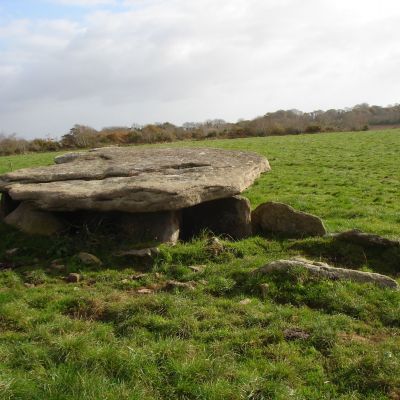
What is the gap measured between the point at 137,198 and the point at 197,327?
3671 mm

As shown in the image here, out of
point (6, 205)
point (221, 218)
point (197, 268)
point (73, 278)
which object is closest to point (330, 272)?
point (197, 268)

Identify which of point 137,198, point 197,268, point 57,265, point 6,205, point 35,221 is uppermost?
point 137,198

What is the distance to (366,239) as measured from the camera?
28.9 ft

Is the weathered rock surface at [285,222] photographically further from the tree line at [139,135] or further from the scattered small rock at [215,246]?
the tree line at [139,135]

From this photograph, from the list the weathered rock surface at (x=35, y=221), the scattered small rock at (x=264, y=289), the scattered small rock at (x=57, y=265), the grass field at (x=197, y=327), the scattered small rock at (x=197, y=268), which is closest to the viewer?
the grass field at (x=197, y=327)

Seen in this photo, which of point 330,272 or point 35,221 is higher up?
point 35,221

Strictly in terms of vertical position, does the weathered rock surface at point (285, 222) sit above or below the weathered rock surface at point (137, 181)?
below

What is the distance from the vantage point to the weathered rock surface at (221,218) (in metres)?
10.1

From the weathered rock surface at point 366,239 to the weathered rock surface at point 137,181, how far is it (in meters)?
2.38

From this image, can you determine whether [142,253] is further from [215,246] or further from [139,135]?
[139,135]

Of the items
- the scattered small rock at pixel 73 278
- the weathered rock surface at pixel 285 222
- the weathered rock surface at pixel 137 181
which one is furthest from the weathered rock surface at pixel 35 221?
the weathered rock surface at pixel 285 222

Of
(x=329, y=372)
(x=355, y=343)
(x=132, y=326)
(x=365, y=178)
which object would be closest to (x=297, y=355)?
(x=329, y=372)

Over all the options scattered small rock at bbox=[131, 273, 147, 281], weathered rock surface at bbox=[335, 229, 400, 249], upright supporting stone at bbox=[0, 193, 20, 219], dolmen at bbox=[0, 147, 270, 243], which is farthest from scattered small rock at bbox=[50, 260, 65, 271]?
weathered rock surface at bbox=[335, 229, 400, 249]

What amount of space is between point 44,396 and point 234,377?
1.88 meters
